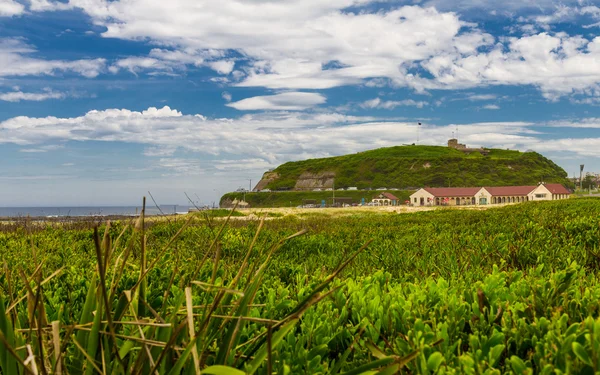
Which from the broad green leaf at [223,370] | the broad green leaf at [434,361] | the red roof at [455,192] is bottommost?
the broad green leaf at [434,361]

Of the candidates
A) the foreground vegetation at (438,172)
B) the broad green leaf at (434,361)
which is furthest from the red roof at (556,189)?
the broad green leaf at (434,361)

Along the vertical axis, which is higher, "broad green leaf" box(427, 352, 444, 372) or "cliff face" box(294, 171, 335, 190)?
"cliff face" box(294, 171, 335, 190)

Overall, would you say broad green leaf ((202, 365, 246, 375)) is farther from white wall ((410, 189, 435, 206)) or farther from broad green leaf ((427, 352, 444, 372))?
white wall ((410, 189, 435, 206))

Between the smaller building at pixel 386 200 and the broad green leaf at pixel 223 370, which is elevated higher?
the smaller building at pixel 386 200

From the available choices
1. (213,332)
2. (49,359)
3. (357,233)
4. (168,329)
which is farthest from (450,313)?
(357,233)

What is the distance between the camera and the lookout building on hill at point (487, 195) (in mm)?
112500

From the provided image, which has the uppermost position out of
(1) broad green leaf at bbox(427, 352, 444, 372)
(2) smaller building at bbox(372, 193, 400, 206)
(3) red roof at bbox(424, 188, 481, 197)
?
(3) red roof at bbox(424, 188, 481, 197)

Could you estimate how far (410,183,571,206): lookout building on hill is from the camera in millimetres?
112500

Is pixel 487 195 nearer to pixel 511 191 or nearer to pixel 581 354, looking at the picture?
pixel 511 191

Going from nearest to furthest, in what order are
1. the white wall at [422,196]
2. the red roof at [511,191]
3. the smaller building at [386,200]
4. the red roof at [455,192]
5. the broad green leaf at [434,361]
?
the broad green leaf at [434,361] < the red roof at [511,191] < the white wall at [422,196] < the red roof at [455,192] < the smaller building at [386,200]

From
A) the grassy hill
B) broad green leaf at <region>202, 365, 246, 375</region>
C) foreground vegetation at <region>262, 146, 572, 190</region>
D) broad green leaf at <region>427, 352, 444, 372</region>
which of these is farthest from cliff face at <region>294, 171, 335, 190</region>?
broad green leaf at <region>202, 365, 246, 375</region>

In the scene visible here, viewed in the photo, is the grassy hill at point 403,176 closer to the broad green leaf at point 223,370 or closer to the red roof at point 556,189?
the red roof at point 556,189

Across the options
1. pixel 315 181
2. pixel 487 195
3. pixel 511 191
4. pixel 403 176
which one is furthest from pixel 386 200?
pixel 315 181

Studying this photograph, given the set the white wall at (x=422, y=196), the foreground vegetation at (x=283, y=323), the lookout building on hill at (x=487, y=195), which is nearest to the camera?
the foreground vegetation at (x=283, y=323)
